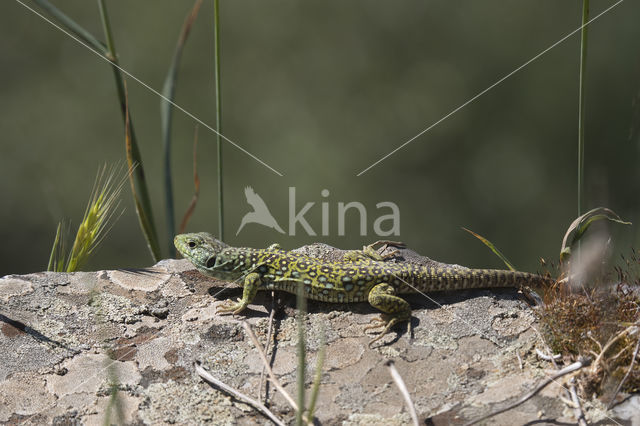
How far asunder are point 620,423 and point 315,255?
3.25m

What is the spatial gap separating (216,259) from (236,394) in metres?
1.75

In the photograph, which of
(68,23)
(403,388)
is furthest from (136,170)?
(403,388)

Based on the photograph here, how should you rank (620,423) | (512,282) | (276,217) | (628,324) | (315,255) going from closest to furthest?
(620,423) → (628,324) → (512,282) → (315,255) → (276,217)

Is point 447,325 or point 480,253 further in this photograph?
point 480,253

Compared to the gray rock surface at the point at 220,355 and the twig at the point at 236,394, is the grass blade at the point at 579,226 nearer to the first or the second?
the gray rock surface at the point at 220,355

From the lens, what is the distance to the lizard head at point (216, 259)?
618 centimetres

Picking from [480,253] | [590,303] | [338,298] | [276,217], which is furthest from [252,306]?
[480,253]

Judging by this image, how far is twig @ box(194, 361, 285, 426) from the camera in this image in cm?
449

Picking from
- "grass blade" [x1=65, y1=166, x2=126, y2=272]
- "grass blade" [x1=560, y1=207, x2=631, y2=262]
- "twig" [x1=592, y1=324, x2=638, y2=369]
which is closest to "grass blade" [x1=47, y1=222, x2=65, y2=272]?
"grass blade" [x1=65, y1=166, x2=126, y2=272]

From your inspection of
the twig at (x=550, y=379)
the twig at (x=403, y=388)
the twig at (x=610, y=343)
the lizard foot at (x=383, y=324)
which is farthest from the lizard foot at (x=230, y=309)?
the twig at (x=610, y=343)

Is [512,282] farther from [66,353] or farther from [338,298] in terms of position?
[66,353]

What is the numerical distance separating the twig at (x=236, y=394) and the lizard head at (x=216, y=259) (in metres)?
1.29

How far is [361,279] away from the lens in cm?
582

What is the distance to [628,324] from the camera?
4477 mm
